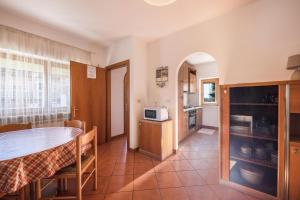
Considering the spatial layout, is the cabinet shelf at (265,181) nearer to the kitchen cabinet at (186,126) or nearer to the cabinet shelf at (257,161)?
the cabinet shelf at (257,161)

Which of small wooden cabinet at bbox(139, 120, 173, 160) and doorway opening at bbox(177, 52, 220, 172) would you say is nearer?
small wooden cabinet at bbox(139, 120, 173, 160)

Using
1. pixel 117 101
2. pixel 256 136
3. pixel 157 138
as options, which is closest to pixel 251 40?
pixel 256 136

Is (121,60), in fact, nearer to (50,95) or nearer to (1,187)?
(50,95)

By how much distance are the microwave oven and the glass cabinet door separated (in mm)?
1202

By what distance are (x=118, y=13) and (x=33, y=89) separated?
1989 millimetres

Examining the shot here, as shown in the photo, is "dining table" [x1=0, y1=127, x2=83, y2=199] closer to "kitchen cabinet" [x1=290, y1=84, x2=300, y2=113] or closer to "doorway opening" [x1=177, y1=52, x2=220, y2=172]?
"doorway opening" [x1=177, y1=52, x2=220, y2=172]

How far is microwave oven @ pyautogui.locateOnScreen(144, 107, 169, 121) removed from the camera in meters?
2.61

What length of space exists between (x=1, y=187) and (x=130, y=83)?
235cm

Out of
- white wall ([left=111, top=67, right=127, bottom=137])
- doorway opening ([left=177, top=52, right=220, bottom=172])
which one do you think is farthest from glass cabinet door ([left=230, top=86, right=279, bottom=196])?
white wall ([left=111, top=67, right=127, bottom=137])

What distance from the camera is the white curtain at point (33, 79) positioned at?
2.11 metres

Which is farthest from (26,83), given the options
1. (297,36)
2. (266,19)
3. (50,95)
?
(297,36)

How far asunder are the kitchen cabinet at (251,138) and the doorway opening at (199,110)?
0.49m

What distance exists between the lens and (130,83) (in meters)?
2.97

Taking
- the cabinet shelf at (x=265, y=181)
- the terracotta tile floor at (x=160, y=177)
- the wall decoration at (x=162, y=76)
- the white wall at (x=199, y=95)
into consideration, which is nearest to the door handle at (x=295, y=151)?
the cabinet shelf at (x=265, y=181)
